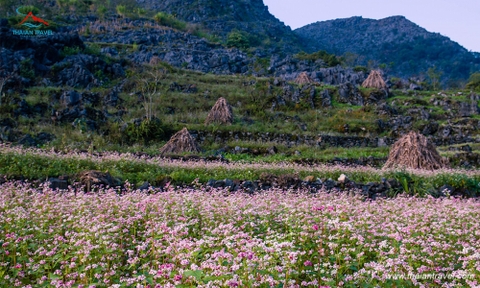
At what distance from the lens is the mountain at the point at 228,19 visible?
8537 centimetres

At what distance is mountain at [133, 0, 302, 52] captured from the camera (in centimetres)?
8537

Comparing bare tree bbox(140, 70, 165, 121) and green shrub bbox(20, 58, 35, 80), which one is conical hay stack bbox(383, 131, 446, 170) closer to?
bare tree bbox(140, 70, 165, 121)

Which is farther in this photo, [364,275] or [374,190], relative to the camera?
[374,190]

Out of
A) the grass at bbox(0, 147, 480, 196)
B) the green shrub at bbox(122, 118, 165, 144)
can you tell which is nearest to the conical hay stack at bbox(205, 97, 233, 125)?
the green shrub at bbox(122, 118, 165, 144)

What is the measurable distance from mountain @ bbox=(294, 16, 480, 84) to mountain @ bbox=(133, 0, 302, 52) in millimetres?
11725

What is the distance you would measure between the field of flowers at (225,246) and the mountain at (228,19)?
7442 centimetres

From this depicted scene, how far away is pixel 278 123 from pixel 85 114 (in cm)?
1093

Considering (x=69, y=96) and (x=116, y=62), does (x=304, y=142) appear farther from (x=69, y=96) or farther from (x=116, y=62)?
(x=116, y=62)

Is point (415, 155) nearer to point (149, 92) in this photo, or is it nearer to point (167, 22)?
point (149, 92)

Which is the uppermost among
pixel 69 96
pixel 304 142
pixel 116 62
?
pixel 116 62

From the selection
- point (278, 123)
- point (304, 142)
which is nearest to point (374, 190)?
point (304, 142)

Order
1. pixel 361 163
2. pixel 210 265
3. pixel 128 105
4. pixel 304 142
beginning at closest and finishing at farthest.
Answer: pixel 210 265
pixel 361 163
pixel 304 142
pixel 128 105

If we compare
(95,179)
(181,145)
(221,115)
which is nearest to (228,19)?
(221,115)

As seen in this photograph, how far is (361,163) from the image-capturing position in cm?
1586
